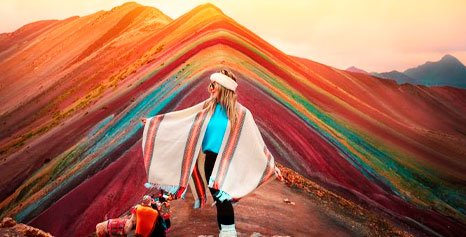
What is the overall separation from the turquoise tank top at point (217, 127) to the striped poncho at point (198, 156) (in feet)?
0.18

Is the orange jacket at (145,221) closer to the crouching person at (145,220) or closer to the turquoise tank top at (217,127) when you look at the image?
the crouching person at (145,220)

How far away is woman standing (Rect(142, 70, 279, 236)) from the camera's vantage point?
5.17 meters

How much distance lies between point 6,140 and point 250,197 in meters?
33.8

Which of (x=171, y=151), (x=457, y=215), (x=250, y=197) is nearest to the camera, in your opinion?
(x=171, y=151)

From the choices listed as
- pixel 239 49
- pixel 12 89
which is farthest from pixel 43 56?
pixel 239 49

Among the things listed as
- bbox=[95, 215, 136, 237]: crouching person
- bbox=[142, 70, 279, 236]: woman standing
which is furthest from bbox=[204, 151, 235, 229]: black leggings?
bbox=[95, 215, 136, 237]: crouching person

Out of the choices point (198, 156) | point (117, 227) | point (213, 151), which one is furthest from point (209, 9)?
point (213, 151)

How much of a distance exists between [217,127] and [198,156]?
48cm

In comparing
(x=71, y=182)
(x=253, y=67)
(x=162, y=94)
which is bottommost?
(x=71, y=182)

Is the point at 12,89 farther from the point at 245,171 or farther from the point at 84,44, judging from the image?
the point at 245,171

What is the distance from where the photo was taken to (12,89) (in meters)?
59.6

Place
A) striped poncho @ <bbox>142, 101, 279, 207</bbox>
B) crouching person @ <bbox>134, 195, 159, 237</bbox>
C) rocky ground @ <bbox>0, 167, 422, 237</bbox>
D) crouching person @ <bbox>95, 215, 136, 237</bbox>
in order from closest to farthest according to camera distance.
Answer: striped poncho @ <bbox>142, 101, 279, 207</bbox> < crouching person @ <bbox>134, 195, 159, 237</bbox> < crouching person @ <bbox>95, 215, 136, 237</bbox> < rocky ground @ <bbox>0, 167, 422, 237</bbox>

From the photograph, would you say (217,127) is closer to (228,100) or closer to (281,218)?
(228,100)

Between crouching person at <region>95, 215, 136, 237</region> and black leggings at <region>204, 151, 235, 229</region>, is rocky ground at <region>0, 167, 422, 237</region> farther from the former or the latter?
black leggings at <region>204, 151, 235, 229</region>
